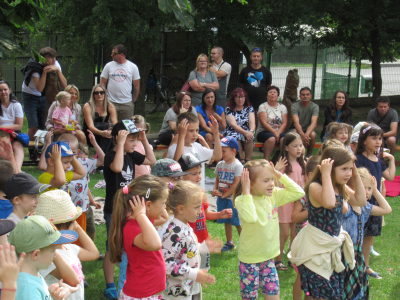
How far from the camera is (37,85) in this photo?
8750 mm

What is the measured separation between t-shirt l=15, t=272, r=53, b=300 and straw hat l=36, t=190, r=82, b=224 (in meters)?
0.58

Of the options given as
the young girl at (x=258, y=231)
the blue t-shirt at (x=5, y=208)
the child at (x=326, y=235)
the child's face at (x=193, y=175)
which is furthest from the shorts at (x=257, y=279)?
the blue t-shirt at (x=5, y=208)

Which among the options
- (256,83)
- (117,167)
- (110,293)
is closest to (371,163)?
(117,167)

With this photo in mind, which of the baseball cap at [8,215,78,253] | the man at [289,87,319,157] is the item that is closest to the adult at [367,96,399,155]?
the man at [289,87,319,157]

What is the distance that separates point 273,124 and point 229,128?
3.17ft

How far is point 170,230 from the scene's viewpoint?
3.40 m

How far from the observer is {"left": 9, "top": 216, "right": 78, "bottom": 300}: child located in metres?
2.36

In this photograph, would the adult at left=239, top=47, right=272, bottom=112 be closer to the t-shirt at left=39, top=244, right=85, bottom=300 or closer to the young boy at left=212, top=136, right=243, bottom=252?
the young boy at left=212, top=136, right=243, bottom=252

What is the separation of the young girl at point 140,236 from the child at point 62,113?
494cm

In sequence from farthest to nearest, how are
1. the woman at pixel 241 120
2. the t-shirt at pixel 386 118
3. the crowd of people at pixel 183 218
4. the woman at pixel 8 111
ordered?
the t-shirt at pixel 386 118, the woman at pixel 241 120, the woman at pixel 8 111, the crowd of people at pixel 183 218

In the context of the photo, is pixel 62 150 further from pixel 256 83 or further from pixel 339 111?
pixel 339 111

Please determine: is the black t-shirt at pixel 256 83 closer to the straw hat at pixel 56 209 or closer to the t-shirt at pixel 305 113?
the t-shirt at pixel 305 113

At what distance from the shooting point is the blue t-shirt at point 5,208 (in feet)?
11.4

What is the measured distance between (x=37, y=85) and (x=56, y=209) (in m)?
6.40
